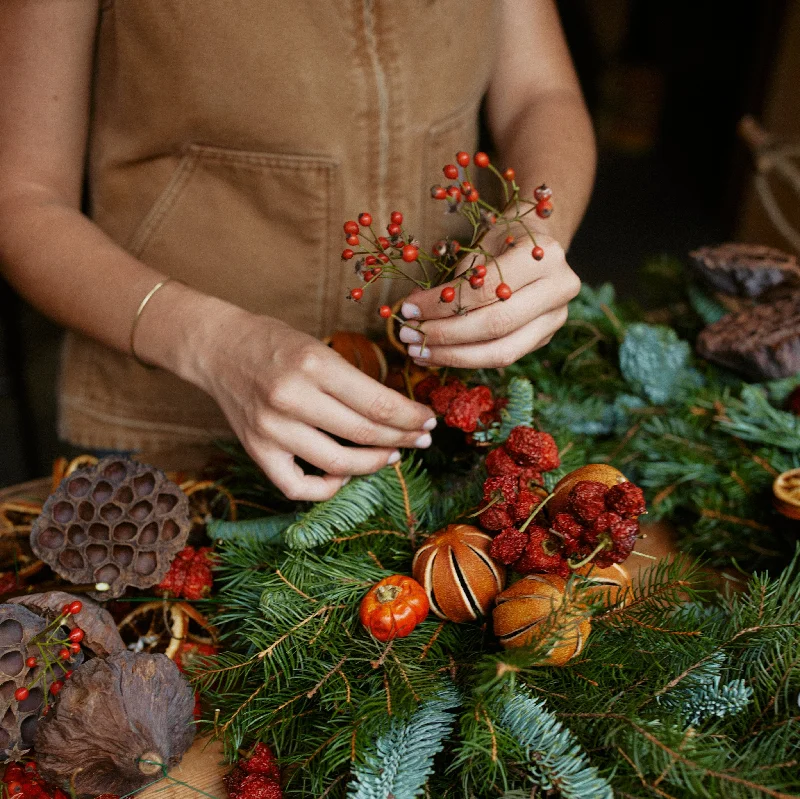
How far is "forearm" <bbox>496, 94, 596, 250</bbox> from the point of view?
0.93 meters

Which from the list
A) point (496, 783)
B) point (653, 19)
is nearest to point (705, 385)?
point (496, 783)

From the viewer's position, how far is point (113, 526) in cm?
68

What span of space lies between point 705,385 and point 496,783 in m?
0.59

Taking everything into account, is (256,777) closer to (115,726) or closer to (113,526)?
(115,726)

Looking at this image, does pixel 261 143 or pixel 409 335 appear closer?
pixel 409 335

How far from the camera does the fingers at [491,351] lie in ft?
2.22

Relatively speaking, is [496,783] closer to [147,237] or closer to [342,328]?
[342,328]

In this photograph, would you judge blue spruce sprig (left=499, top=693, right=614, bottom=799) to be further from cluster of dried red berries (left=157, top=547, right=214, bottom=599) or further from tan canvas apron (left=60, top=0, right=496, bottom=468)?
tan canvas apron (left=60, top=0, right=496, bottom=468)

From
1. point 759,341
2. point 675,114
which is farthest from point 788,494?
point 675,114

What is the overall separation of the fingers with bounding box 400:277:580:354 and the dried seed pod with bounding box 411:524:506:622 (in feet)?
0.56

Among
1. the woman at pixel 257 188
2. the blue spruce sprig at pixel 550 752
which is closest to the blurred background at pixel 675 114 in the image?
the woman at pixel 257 188

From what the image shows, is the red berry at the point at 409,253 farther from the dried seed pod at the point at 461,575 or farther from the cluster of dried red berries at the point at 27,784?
the cluster of dried red berries at the point at 27,784

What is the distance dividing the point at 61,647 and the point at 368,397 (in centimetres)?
32

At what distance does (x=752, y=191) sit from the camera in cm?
298
